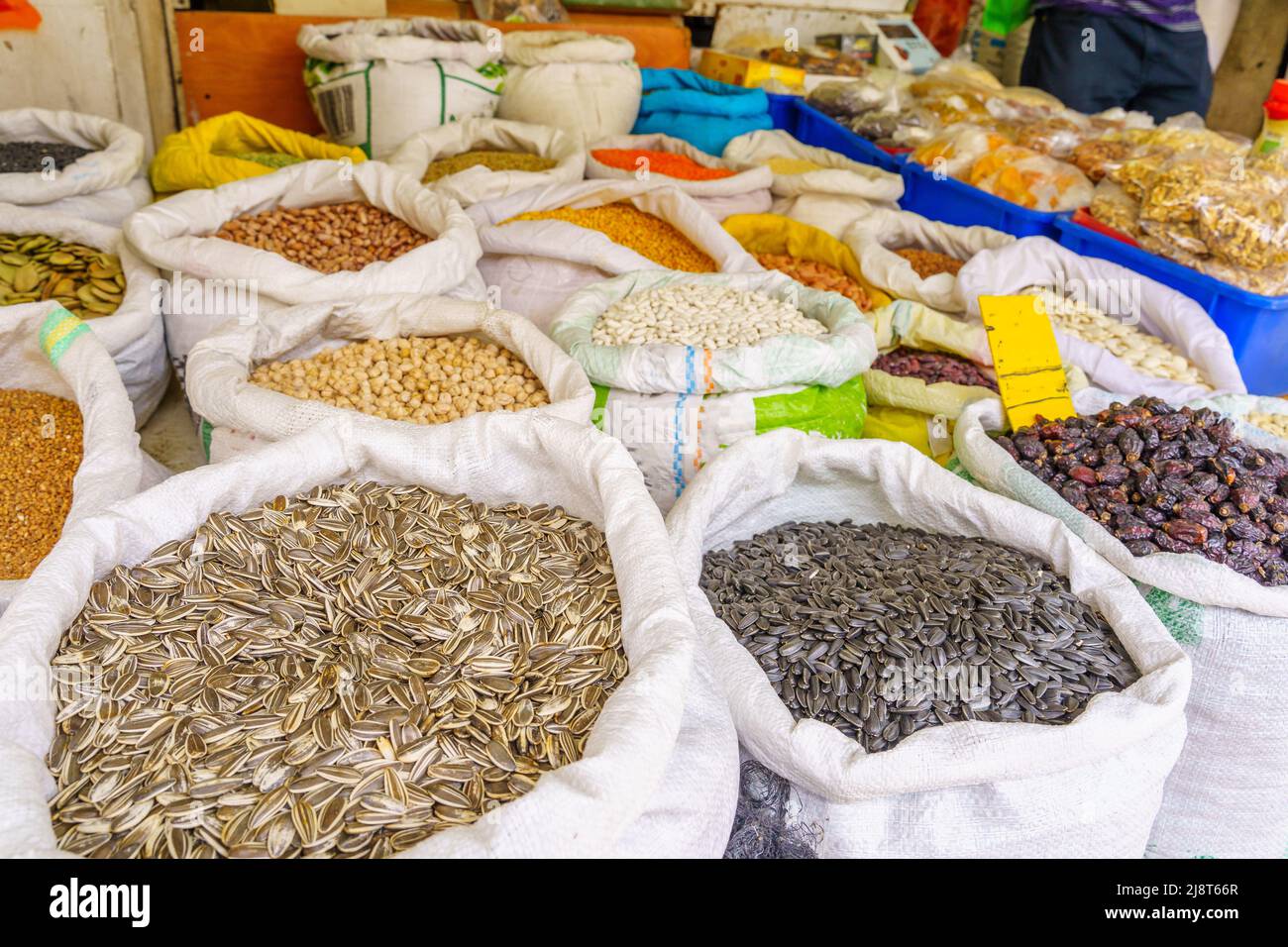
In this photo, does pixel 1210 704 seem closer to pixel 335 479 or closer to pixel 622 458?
pixel 622 458

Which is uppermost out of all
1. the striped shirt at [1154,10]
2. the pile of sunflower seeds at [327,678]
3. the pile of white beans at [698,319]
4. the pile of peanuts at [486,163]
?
the striped shirt at [1154,10]

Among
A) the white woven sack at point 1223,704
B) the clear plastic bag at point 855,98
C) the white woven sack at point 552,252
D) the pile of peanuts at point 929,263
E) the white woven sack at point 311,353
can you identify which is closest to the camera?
the white woven sack at point 1223,704

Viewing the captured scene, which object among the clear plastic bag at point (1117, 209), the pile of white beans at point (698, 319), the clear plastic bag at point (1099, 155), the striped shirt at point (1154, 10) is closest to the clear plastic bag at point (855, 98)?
the striped shirt at point (1154, 10)

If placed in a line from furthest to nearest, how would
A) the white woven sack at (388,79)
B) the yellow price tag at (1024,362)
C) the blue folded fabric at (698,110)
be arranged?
the blue folded fabric at (698,110) < the white woven sack at (388,79) < the yellow price tag at (1024,362)

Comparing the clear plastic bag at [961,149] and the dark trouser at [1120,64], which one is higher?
the dark trouser at [1120,64]

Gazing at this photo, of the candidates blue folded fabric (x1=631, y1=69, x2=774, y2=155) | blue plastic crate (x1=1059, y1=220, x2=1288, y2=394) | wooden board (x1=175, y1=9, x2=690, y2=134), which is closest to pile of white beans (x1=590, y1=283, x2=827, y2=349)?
blue plastic crate (x1=1059, y1=220, x2=1288, y2=394)

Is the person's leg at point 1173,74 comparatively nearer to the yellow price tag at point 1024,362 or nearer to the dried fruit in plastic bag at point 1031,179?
the dried fruit in plastic bag at point 1031,179

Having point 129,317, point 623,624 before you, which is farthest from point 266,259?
point 623,624

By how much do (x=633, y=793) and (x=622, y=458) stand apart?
521 mm

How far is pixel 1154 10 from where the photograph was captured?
11.1ft

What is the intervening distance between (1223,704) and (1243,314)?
115cm

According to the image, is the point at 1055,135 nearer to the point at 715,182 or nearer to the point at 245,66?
the point at 715,182

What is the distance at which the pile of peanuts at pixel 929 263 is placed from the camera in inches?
99.8

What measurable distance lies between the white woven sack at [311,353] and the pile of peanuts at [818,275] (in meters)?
0.86
